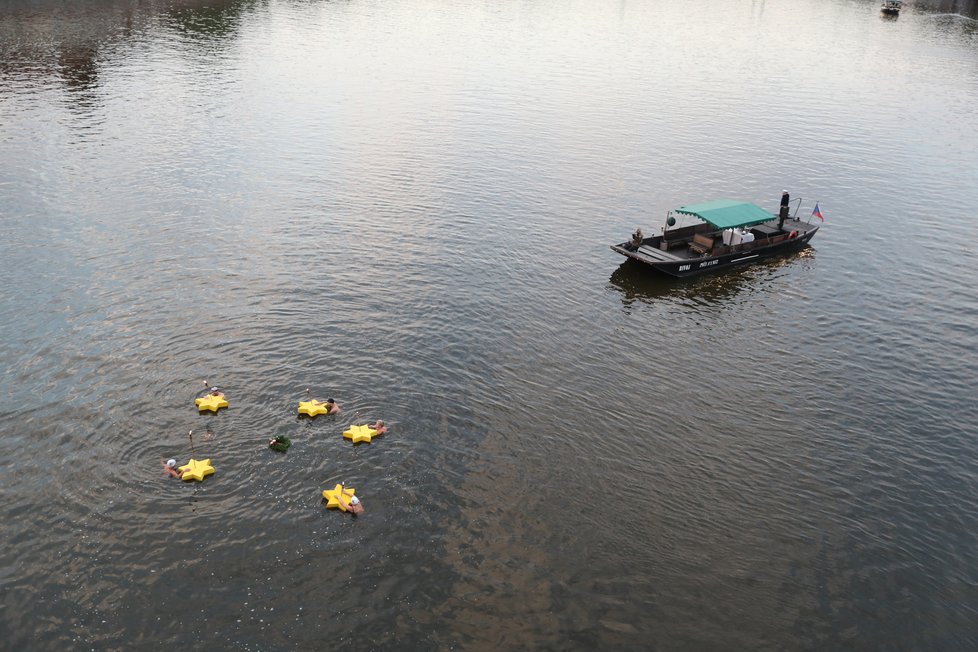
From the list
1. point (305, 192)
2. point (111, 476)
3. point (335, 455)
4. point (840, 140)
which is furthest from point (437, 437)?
point (840, 140)

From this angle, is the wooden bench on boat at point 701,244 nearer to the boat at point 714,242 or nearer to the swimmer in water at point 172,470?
the boat at point 714,242

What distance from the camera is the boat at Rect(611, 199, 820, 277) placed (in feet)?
226

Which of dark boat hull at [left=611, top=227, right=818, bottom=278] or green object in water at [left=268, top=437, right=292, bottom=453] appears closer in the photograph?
green object in water at [left=268, top=437, right=292, bottom=453]

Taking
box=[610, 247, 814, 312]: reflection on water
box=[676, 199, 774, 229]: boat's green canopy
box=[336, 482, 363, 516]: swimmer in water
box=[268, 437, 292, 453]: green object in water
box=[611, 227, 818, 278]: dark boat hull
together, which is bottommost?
box=[336, 482, 363, 516]: swimmer in water

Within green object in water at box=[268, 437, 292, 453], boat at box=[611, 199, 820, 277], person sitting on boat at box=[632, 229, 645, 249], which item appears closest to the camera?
green object in water at box=[268, 437, 292, 453]

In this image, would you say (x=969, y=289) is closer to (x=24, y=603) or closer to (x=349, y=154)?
(x=349, y=154)

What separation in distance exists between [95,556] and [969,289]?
73087mm

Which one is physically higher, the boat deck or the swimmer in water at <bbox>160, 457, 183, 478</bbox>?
the boat deck

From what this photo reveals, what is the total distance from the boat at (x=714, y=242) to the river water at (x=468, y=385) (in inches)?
84.2

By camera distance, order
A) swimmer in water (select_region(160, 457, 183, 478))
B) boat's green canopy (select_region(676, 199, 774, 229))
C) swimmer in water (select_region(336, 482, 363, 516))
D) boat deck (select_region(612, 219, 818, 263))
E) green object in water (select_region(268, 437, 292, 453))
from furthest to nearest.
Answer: boat's green canopy (select_region(676, 199, 774, 229)), boat deck (select_region(612, 219, 818, 263)), green object in water (select_region(268, 437, 292, 453)), swimmer in water (select_region(160, 457, 183, 478)), swimmer in water (select_region(336, 482, 363, 516))

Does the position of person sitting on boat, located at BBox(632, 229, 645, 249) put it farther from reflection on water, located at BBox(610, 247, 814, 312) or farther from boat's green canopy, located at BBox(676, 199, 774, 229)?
boat's green canopy, located at BBox(676, 199, 774, 229)

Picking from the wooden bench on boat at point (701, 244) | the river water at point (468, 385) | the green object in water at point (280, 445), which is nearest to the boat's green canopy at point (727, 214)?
the wooden bench on boat at point (701, 244)

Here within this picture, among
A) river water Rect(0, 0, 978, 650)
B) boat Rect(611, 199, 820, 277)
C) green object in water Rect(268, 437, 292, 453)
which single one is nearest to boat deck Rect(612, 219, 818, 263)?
boat Rect(611, 199, 820, 277)

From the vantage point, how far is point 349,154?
3703 inches
